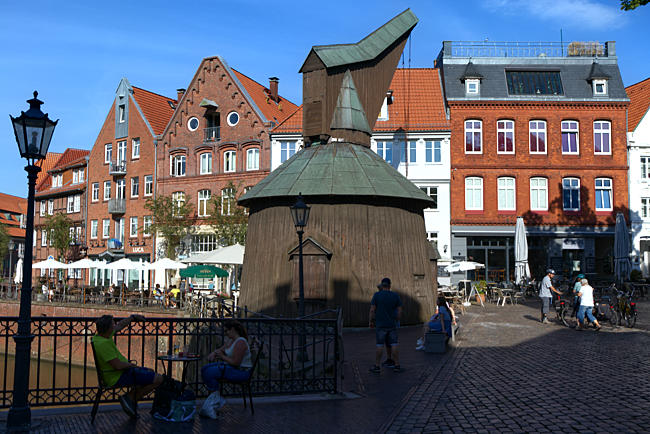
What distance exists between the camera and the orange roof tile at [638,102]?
3619 cm

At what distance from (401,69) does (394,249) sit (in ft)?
73.2

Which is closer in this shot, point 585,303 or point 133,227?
point 585,303

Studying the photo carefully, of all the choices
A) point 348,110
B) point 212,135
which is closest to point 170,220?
point 212,135

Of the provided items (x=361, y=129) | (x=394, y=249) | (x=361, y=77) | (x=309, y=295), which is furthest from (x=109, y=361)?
(x=361, y=77)

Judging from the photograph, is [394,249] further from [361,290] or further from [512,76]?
[512,76]

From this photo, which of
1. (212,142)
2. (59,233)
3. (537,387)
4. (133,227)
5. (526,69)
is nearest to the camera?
(537,387)

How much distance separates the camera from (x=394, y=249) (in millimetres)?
20484

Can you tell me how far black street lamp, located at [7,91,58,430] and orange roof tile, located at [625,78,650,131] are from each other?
35.2m

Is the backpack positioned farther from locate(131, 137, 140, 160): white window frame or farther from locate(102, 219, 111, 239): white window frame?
locate(102, 219, 111, 239): white window frame

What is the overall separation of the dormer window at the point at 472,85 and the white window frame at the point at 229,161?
14925 mm

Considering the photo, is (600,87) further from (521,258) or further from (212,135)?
(212,135)

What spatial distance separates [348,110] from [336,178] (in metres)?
3.63

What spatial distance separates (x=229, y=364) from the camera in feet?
27.8

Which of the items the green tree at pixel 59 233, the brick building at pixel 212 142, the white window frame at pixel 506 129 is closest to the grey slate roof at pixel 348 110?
the white window frame at pixel 506 129
